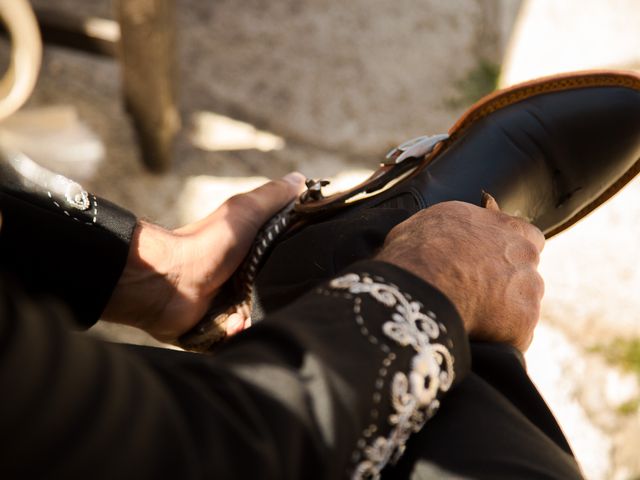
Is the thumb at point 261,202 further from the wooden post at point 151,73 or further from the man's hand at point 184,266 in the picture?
the wooden post at point 151,73

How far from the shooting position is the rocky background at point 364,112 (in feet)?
5.58

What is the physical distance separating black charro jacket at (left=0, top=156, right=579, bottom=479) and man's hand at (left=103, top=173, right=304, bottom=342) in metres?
0.18

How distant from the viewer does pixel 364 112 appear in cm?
209

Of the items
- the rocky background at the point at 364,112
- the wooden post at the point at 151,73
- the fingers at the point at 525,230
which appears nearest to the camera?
the fingers at the point at 525,230

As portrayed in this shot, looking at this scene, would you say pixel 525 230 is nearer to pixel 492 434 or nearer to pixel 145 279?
pixel 492 434

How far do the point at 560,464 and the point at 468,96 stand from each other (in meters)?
1.68

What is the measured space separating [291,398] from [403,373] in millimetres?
130

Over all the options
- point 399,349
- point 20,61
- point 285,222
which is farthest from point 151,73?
point 399,349

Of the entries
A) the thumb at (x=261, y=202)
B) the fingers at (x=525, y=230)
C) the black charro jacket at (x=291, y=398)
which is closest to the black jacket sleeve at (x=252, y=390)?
the black charro jacket at (x=291, y=398)

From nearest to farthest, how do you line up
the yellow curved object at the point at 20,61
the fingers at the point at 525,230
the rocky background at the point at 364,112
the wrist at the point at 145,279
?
the fingers at the point at 525,230 < the wrist at the point at 145,279 < the yellow curved object at the point at 20,61 < the rocky background at the point at 364,112

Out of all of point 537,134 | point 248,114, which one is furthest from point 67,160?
point 537,134

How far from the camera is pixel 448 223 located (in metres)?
0.79

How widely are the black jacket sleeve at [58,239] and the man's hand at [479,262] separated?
384 millimetres

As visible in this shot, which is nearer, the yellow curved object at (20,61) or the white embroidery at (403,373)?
the white embroidery at (403,373)
